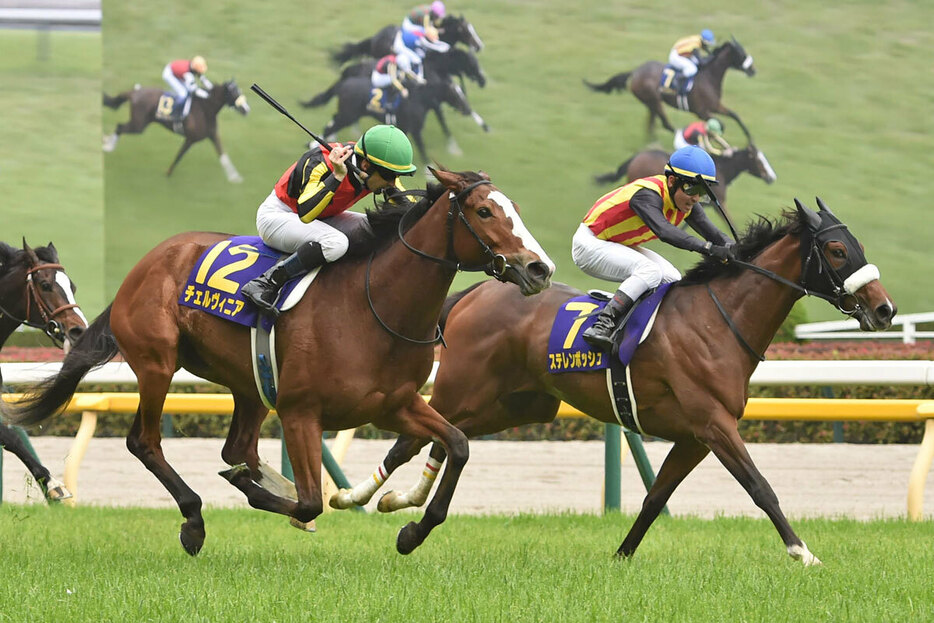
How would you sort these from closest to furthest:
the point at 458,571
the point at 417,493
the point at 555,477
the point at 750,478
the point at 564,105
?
the point at 458,571, the point at 750,478, the point at 417,493, the point at 555,477, the point at 564,105

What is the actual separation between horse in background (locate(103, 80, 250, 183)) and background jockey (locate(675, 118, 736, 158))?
25.6 ft

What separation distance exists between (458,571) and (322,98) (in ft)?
60.4

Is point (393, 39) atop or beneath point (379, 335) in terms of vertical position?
beneath

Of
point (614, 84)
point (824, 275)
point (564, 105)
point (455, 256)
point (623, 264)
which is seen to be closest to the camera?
point (455, 256)

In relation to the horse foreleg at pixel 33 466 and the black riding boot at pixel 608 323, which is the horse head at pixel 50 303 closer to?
the horse foreleg at pixel 33 466

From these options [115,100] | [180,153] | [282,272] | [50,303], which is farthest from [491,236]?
[115,100]

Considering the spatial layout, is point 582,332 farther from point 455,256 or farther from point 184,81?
point 184,81

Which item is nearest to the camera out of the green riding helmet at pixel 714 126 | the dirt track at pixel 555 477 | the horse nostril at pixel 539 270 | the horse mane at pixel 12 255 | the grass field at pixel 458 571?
the grass field at pixel 458 571

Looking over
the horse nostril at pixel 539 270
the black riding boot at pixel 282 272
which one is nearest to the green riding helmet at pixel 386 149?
the black riding boot at pixel 282 272

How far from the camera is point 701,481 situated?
374 inches

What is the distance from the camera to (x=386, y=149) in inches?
199

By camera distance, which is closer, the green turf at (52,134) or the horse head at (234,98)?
the horse head at (234,98)

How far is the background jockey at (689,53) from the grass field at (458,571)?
623 inches

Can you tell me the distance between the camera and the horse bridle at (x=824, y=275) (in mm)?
5328
